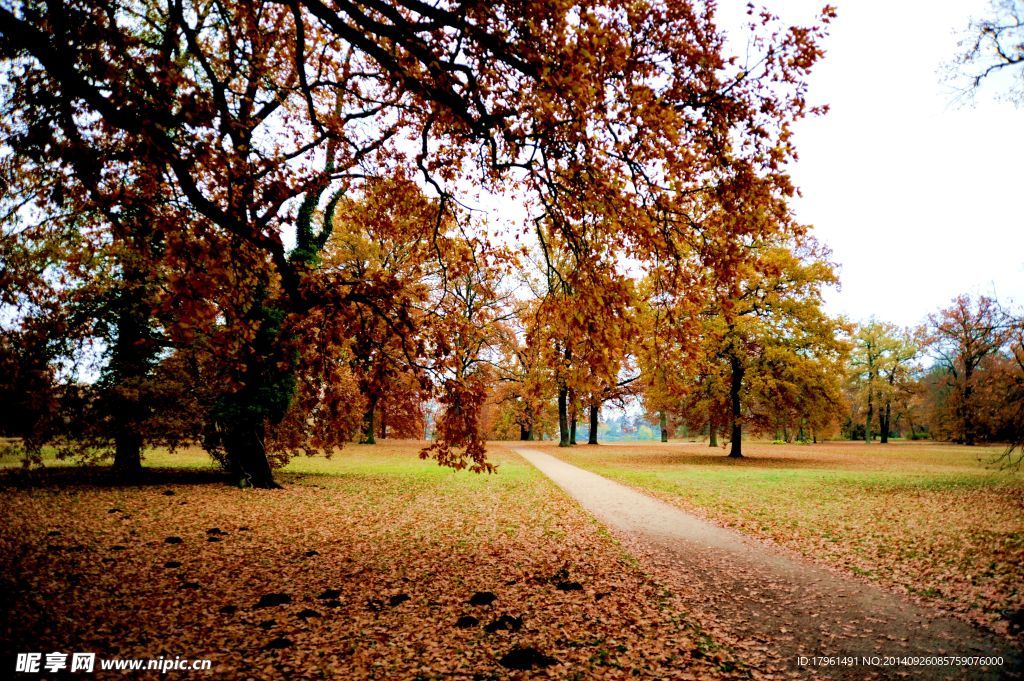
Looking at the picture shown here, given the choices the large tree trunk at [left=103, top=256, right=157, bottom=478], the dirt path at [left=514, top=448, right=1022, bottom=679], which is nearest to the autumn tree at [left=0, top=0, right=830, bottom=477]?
the dirt path at [left=514, top=448, right=1022, bottom=679]

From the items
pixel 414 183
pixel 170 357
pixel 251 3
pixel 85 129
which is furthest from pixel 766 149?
pixel 170 357

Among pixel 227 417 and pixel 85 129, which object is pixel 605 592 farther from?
pixel 227 417

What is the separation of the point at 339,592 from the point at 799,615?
486cm

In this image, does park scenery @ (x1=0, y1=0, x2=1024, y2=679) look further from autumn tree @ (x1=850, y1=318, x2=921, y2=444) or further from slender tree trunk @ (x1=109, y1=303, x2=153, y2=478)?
autumn tree @ (x1=850, y1=318, x2=921, y2=444)

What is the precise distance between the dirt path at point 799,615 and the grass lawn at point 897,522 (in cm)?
54

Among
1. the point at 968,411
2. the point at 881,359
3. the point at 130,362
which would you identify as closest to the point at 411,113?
the point at 130,362

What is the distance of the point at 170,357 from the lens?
42.1 feet

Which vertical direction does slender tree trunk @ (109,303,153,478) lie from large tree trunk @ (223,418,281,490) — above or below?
above

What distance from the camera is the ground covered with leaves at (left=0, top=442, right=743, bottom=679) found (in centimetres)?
384

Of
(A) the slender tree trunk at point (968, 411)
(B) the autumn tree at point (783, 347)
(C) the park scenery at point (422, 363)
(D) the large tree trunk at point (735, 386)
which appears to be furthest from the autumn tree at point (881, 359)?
(C) the park scenery at point (422, 363)

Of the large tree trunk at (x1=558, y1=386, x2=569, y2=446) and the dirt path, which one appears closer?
the dirt path

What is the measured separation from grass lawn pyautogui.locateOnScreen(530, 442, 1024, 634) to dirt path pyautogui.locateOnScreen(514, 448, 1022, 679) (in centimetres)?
54

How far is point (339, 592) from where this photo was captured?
5.36 m

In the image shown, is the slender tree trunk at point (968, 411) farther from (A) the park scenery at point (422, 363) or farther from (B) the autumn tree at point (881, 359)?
(A) the park scenery at point (422, 363)
